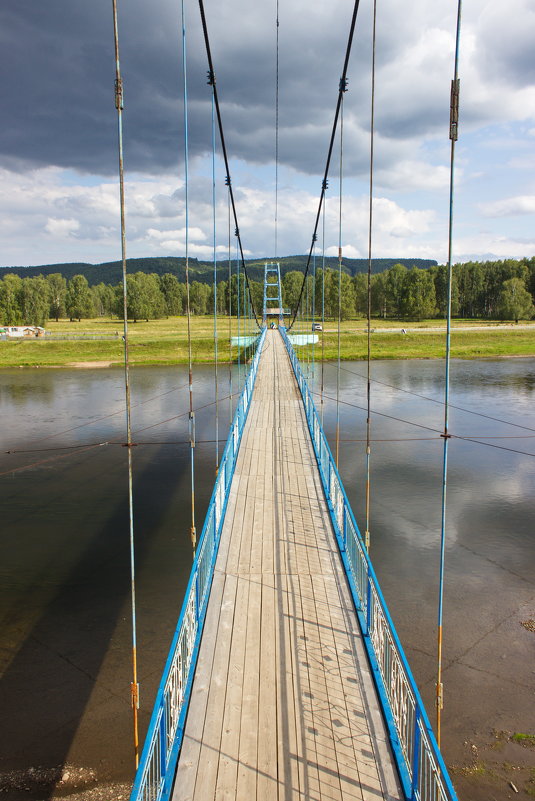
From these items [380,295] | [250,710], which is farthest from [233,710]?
[380,295]

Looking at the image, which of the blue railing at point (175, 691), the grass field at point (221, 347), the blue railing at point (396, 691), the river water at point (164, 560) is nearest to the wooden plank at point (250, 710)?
the blue railing at point (175, 691)

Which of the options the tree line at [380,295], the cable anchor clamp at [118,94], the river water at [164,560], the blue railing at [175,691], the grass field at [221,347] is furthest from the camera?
the tree line at [380,295]

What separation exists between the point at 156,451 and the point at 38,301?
7016 centimetres

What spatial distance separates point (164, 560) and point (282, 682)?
24.6ft

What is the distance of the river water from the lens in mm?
8016

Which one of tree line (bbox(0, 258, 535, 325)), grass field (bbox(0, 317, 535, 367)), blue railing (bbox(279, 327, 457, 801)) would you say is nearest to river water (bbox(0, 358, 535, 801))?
blue railing (bbox(279, 327, 457, 801))

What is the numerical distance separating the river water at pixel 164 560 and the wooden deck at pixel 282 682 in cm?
236

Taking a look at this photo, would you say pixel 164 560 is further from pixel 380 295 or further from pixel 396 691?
pixel 380 295

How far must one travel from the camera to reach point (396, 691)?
5293 mm

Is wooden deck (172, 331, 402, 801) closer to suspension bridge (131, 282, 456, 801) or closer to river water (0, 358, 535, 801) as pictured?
suspension bridge (131, 282, 456, 801)

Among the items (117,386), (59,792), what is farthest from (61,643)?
(117,386)

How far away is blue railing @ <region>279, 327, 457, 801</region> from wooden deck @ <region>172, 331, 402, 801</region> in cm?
13

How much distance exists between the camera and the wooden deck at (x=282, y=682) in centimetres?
454

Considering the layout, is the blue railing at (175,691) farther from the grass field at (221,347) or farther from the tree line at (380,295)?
the tree line at (380,295)
